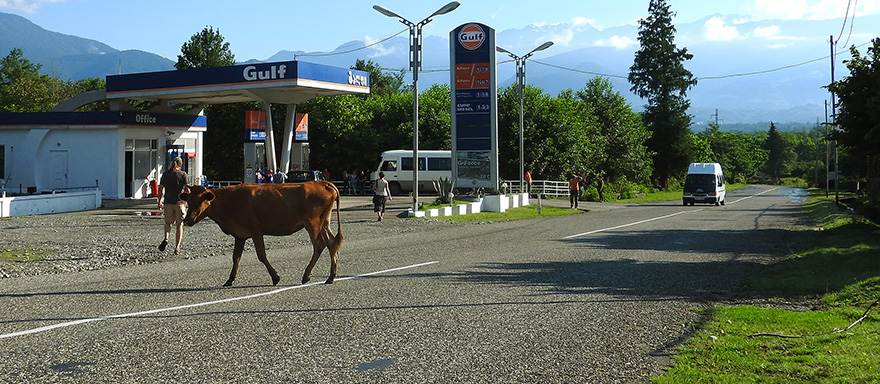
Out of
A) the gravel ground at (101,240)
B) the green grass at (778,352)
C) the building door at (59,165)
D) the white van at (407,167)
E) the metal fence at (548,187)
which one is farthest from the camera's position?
the metal fence at (548,187)

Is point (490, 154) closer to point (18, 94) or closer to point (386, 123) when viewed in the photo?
point (386, 123)

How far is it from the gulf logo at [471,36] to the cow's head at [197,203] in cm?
2650

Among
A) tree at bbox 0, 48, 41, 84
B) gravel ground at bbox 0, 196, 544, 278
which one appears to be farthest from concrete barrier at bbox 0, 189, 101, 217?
tree at bbox 0, 48, 41, 84

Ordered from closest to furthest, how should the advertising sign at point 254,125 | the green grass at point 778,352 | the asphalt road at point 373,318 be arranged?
the green grass at point 778,352 → the asphalt road at point 373,318 → the advertising sign at point 254,125

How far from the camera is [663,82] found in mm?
81250

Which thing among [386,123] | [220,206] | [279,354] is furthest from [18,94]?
[279,354]

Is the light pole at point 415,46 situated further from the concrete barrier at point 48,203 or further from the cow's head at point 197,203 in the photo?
the cow's head at point 197,203

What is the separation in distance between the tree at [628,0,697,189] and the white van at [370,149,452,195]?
4058 cm

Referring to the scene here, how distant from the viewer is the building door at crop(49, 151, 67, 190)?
124ft

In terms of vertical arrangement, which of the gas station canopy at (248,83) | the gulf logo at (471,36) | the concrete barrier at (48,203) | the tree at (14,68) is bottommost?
the concrete barrier at (48,203)

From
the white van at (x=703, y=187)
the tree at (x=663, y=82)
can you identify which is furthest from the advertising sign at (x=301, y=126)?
the tree at (x=663, y=82)

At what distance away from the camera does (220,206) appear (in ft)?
35.0

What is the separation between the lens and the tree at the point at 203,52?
67.2 m

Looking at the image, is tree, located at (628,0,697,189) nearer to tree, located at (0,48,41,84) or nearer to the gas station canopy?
the gas station canopy
